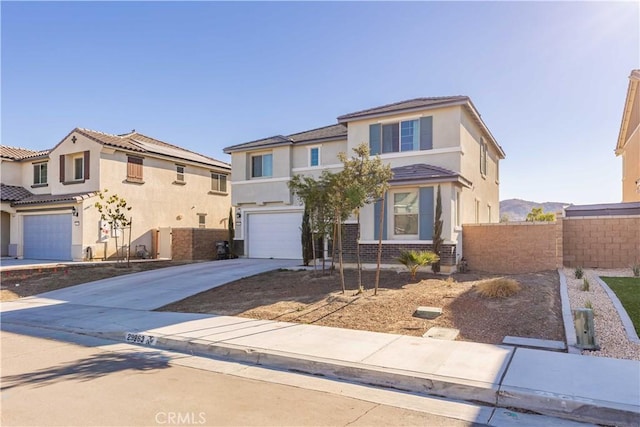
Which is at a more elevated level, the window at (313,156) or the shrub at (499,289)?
the window at (313,156)

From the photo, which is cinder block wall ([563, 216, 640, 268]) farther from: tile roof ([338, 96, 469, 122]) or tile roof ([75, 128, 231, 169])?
tile roof ([75, 128, 231, 169])

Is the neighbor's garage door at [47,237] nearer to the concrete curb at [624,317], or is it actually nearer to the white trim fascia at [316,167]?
the white trim fascia at [316,167]

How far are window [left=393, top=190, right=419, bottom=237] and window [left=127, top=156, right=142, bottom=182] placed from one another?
15.6 m

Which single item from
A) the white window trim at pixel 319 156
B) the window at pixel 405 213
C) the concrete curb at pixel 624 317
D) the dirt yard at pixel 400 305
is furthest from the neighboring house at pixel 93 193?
the concrete curb at pixel 624 317

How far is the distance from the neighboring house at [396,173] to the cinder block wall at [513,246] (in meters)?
0.63

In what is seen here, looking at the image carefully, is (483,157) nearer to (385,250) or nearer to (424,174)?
(424,174)

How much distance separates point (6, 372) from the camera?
6461 mm

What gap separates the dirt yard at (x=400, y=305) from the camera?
27.6ft

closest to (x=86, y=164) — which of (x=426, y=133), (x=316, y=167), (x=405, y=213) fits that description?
(x=316, y=167)

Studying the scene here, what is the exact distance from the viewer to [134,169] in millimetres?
24766

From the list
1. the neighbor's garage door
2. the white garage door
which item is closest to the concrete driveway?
the white garage door

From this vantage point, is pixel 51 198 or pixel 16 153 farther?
pixel 16 153

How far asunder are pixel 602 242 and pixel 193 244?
18800 mm

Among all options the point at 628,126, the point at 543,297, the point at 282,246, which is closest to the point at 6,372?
the point at 543,297
